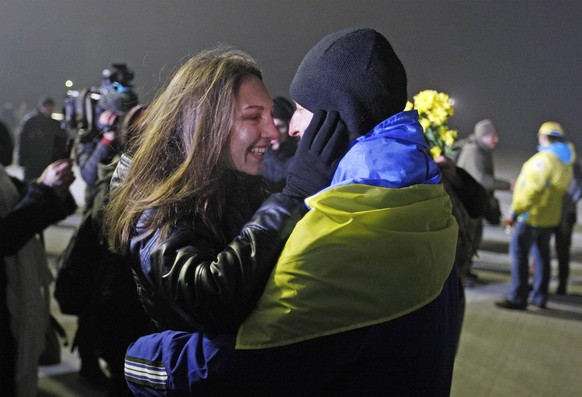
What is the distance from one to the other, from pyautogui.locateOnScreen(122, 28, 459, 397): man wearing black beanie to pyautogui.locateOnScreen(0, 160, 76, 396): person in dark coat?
1.63 metres

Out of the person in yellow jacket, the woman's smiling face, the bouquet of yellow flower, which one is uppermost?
the woman's smiling face

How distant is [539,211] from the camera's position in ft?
20.7

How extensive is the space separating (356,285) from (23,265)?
7.58ft

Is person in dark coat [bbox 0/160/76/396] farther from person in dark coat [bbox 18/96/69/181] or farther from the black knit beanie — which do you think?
person in dark coat [bbox 18/96/69/181]

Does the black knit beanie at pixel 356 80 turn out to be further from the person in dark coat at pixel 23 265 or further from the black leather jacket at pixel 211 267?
the person in dark coat at pixel 23 265

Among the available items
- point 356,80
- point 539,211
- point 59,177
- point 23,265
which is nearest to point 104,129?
point 59,177

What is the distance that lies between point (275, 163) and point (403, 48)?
675 cm

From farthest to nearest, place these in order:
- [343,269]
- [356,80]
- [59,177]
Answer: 1. [59,177]
2. [356,80]
3. [343,269]

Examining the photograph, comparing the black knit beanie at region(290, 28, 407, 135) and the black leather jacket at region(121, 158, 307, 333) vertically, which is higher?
the black knit beanie at region(290, 28, 407, 135)

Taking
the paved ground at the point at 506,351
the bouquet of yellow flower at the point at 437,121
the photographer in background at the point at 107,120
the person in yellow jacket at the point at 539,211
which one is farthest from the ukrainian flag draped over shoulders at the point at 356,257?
the person in yellow jacket at the point at 539,211

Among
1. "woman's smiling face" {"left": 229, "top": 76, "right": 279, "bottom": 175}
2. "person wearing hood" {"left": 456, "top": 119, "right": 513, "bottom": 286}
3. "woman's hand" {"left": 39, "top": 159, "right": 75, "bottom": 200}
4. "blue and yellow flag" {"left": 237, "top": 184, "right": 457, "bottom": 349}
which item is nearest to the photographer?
"blue and yellow flag" {"left": 237, "top": 184, "right": 457, "bottom": 349}

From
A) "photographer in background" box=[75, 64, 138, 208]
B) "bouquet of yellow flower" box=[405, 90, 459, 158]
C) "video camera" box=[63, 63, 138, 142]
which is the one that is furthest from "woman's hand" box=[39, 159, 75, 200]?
"bouquet of yellow flower" box=[405, 90, 459, 158]

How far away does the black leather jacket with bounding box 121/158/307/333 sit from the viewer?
131 centimetres

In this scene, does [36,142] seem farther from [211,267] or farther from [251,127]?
[211,267]
